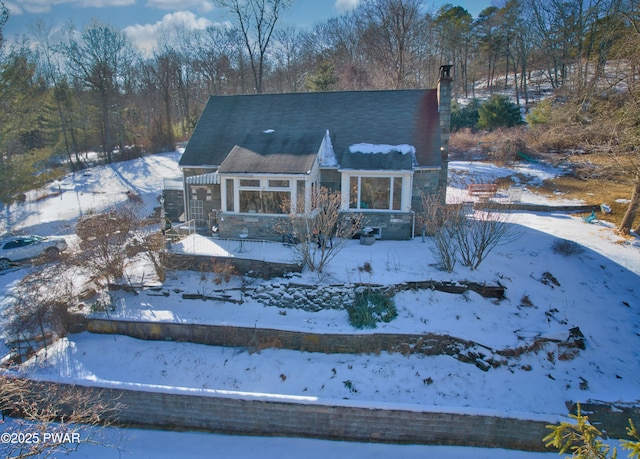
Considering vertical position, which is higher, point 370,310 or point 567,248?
point 567,248

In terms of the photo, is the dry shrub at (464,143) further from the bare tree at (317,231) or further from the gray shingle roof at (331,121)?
the bare tree at (317,231)

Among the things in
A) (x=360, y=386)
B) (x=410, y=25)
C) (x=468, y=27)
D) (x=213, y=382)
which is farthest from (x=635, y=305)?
(x=468, y=27)

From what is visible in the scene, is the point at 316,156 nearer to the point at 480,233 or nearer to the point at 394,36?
the point at 480,233

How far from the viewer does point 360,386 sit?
33.4 ft

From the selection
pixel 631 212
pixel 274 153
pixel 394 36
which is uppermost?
pixel 394 36

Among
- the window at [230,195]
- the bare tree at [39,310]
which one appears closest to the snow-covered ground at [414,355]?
the bare tree at [39,310]

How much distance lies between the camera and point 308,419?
31.0 feet

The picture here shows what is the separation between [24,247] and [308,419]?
16245 millimetres

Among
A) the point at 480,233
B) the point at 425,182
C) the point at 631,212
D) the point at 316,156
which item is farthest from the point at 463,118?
the point at 480,233

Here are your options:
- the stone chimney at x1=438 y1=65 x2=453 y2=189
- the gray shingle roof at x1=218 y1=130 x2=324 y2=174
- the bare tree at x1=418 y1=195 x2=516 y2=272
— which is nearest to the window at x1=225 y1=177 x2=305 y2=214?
the gray shingle roof at x1=218 y1=130 x2=324 y2=174

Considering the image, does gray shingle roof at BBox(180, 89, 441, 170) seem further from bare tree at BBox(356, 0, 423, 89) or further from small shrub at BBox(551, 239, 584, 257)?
bare tree at BBox(356, 0, 423, 89)

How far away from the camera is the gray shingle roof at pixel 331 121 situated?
58.5 feet

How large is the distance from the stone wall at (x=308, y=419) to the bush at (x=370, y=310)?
8.63 feet

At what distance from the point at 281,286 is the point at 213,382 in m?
3.78
